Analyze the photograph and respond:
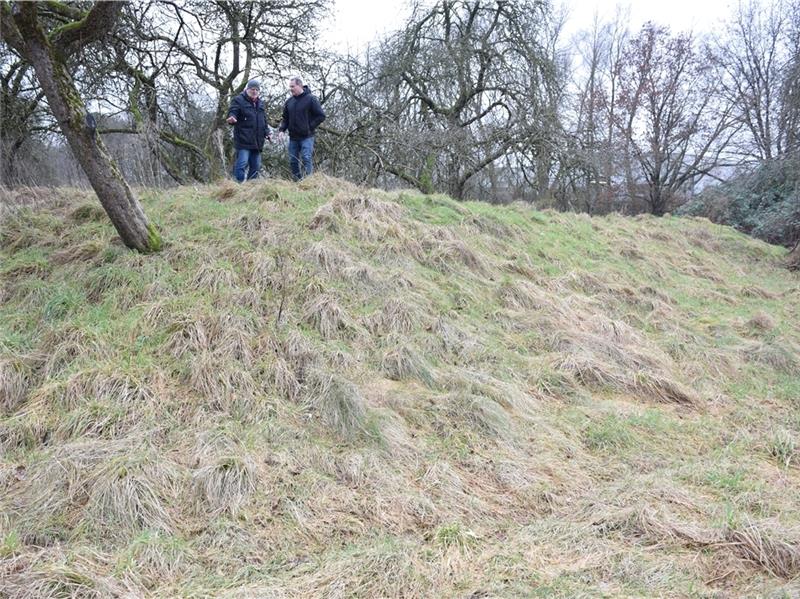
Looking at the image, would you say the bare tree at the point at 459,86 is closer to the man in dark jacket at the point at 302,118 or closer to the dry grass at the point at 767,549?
the man in dark jacket at the point at 302,118

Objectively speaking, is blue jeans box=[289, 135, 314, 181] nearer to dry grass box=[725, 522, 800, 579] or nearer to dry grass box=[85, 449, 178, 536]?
dry grass box=[85, 449, 178, 536]

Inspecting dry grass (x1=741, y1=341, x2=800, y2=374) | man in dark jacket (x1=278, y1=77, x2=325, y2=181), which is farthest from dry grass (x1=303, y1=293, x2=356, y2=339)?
dry grass (x1=741, y1=341, x2=800, y2=374)

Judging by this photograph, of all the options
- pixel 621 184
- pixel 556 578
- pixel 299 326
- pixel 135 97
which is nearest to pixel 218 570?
pixel 556 578

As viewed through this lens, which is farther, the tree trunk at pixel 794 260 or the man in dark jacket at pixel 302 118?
the tree trunk at pixel 794 260

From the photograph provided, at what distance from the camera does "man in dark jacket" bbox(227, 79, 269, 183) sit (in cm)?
657

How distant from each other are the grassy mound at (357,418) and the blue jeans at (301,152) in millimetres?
1000

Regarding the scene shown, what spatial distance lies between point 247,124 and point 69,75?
2519mm

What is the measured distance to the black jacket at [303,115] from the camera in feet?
22.3

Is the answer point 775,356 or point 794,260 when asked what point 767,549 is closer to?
point 775,356

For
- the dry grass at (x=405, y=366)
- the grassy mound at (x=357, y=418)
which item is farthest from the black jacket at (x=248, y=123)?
the dry grass at (x=405, y=366)

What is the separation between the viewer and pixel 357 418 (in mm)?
3381

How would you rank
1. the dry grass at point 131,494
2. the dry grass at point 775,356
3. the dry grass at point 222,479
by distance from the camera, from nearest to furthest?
1. the dry grass at point 131,494
2. the dry grass at point 222,479
3. the dry grass at point 775,356

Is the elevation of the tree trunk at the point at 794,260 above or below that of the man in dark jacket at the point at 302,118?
below

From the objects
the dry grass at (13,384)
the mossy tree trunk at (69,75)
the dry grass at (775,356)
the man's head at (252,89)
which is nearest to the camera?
the dry grass at (13,384)
